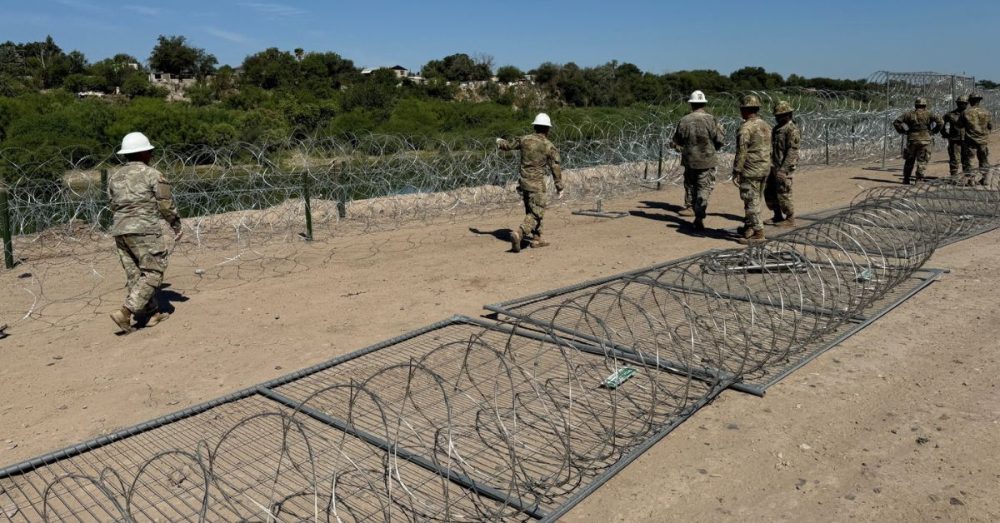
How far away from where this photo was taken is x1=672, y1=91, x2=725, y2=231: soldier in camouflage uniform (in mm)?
11172

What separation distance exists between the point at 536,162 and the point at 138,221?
525 centimetres

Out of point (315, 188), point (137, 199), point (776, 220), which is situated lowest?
point (776, 220)

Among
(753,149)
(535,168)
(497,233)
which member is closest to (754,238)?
(753,149)

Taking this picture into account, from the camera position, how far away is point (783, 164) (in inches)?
438

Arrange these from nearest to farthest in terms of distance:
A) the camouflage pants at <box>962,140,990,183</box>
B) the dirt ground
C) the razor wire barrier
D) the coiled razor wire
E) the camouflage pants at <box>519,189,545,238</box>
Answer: the dirt ground, the coiled razor wire, the camouflage pants at <box>519,189,545,238</box>, the razor wire barrier, the camouflage pants at <box>962,140,990,183</box>

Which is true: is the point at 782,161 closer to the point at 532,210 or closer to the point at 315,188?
the point at 532,210

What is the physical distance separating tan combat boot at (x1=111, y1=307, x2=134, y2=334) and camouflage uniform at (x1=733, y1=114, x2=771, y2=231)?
8.00m

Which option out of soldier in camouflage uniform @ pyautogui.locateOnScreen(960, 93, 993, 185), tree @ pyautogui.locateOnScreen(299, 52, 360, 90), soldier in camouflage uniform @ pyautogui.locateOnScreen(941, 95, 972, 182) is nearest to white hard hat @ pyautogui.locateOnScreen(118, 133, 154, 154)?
soldier in camouflage uniform @ pyautogui.locateOnScreen(960, 93, 993, 185)

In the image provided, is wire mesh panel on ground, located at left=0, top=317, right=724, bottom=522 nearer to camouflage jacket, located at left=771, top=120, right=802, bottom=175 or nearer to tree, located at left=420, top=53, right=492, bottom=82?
camouflage jacket, located at left=771, top=120, right=802, bottom=175

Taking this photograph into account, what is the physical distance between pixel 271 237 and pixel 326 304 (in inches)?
166

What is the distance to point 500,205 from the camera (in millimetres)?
14805

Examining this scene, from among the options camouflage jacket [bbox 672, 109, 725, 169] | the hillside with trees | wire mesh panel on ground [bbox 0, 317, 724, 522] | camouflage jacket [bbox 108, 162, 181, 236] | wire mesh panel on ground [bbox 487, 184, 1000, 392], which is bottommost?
wire mesh panel on ground [bbox 0, 317, 724, 522]

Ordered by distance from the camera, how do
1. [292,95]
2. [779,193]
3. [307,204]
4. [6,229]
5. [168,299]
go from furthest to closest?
[292,95] < [779,193] < [307,204] < [6,229] < [168,299]

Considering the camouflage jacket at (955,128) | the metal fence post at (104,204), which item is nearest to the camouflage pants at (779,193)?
the camouflage jacket at (955,128)
